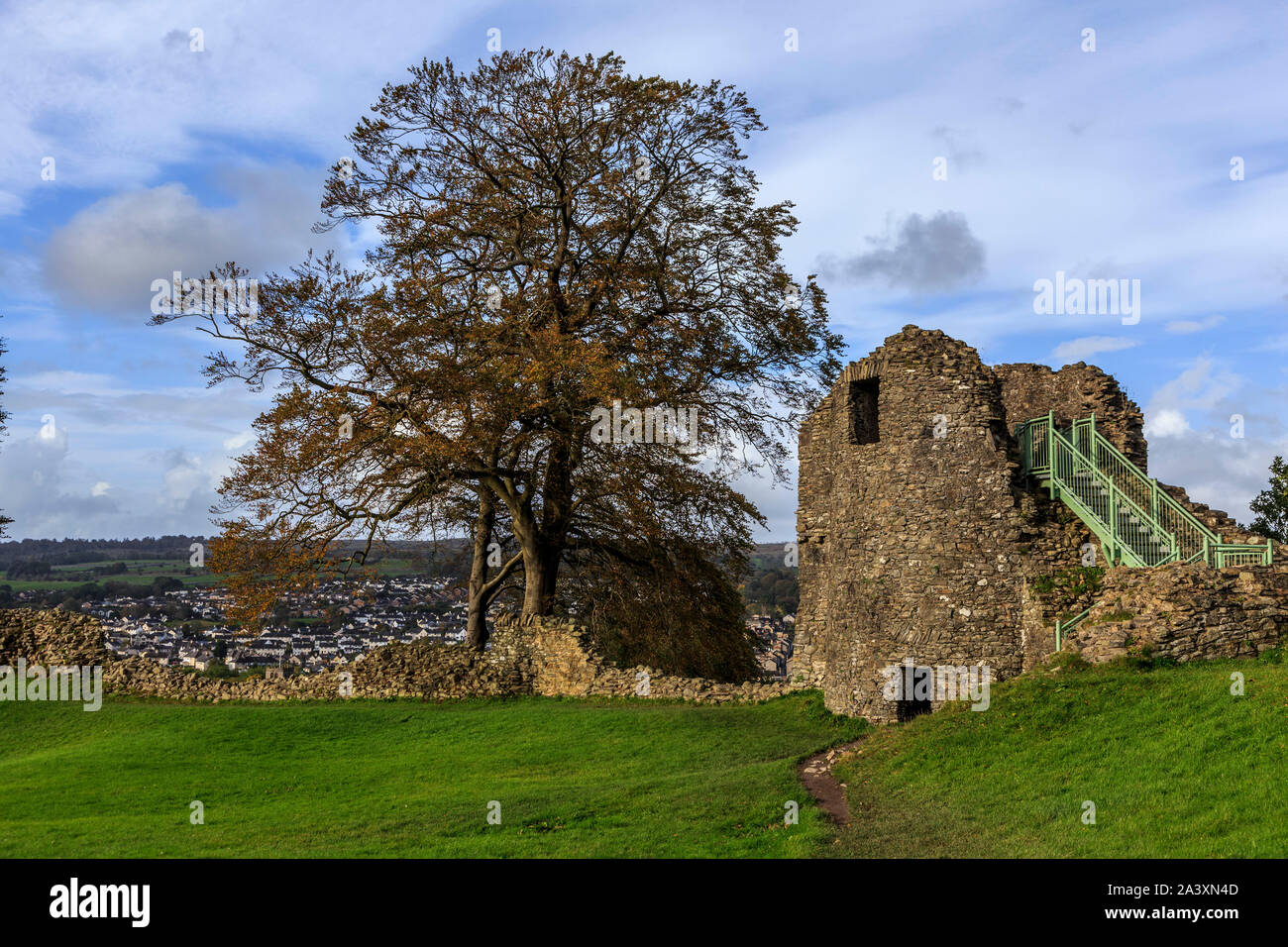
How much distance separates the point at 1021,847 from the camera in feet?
33.6

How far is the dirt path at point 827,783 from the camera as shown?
13.2 meters

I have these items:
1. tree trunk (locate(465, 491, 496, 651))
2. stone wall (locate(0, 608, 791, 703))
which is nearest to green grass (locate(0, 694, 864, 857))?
stone wall (locate(0, 608, 791, 703))

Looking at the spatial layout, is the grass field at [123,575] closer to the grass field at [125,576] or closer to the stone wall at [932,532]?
the grass field at [125,576]

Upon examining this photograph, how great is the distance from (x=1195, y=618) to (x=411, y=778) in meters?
12.8

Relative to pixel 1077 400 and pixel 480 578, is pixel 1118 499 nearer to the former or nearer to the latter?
pixel 1077 400

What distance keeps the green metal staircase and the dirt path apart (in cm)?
419

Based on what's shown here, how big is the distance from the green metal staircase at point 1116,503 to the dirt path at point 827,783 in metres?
4.19

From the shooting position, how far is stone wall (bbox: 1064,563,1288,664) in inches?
608

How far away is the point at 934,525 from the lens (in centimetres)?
1831

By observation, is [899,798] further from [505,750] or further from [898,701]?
[505,750]

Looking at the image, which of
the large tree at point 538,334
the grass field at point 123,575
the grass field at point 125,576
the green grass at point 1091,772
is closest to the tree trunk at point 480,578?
the large tree at point 538,334

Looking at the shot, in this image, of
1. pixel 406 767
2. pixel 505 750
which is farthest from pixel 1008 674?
pixel 406 767

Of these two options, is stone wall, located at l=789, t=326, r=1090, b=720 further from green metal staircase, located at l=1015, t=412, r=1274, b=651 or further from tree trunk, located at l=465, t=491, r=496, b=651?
tree trunk, located at l=465, t=491, r=496, b=651

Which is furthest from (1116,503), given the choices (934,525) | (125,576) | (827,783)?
(125,576)
